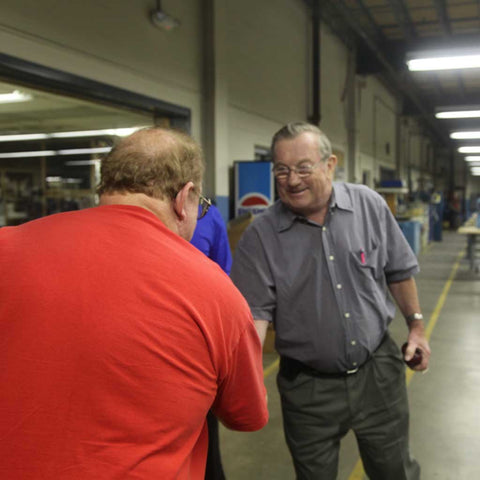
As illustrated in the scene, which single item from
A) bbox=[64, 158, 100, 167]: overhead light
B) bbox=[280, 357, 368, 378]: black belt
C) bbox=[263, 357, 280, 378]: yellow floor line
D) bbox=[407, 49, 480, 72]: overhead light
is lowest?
bbox=[263, 357, 280, 378]: yellow floor line

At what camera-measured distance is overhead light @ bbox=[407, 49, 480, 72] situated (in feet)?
25.6

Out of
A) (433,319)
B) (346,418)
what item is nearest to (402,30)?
(433,319)

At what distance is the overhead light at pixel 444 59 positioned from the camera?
7789 mm

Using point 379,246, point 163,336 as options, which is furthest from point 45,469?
point 379,246

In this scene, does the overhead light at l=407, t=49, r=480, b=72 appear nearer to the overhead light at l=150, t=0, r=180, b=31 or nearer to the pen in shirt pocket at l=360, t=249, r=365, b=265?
the overhead light at l=150, t=0, r=180, b=31

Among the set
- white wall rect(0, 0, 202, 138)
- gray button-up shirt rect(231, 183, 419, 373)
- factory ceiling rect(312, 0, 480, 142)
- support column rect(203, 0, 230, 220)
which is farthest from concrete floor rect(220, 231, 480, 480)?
factory ceiling rect(312, 0, 480, 142)

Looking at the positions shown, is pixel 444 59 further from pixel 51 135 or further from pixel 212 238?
pixel 212 238

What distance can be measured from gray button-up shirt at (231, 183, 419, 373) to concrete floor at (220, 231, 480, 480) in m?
1.47

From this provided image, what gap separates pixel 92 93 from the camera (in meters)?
4.17

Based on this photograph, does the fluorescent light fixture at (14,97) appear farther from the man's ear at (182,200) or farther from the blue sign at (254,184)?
the man's ear at (182,200)

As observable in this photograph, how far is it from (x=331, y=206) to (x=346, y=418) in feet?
2.60

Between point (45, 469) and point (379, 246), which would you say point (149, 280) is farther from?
point (379, 246)

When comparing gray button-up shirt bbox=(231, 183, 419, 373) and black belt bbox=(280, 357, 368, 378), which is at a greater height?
gray button-up shirt bbox=(231, 183, 419, 373)

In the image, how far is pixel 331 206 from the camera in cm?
195
